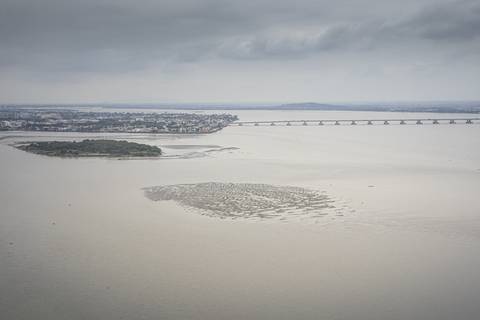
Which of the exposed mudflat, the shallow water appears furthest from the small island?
the exposed mudflat

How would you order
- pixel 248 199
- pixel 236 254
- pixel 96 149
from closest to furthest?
pixel 236 254
pixel 248 199
pixel 96 149

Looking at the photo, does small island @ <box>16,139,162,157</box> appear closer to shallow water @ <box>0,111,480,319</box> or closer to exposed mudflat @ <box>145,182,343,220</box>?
shallow water @ <box>0,111,480,319</box>

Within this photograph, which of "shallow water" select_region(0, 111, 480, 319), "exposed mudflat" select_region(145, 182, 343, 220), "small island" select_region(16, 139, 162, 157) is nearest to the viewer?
"shallow water" select_region(0, 111, 480, 319)

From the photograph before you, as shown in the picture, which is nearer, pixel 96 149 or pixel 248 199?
pixel 248 199

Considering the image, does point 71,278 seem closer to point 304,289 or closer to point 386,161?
point 304,289

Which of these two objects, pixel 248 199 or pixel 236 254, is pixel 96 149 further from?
pixel 236 254

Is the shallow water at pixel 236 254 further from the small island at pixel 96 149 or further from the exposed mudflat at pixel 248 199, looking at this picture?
the small island at pixel 96 149

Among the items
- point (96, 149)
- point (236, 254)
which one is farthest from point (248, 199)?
point (96, 149)
